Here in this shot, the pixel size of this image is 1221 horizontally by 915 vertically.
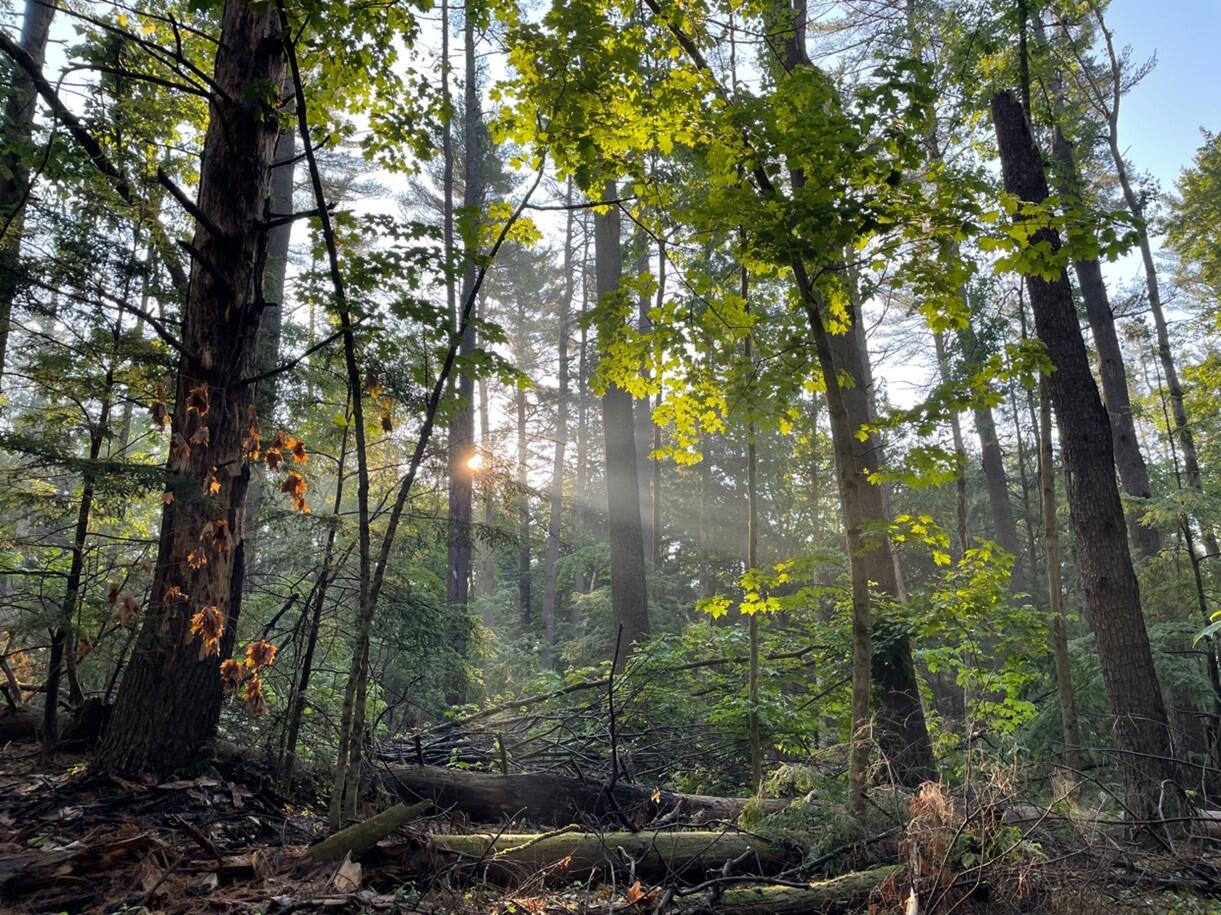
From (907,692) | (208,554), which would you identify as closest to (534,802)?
(208,554)

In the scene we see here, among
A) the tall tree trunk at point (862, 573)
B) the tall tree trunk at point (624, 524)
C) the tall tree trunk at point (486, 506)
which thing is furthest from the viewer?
the tall tree trunk at point (624, 524)

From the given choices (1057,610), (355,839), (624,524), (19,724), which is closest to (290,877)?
(355,839)

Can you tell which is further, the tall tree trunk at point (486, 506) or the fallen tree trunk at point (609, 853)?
the tall tree trunk at point (486, 506)

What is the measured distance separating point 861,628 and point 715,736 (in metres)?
2.93

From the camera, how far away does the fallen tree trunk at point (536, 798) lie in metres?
4.71

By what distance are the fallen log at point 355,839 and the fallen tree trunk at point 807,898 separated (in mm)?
1419

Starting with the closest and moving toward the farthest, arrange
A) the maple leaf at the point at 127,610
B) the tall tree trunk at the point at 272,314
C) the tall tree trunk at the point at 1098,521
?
the maple leaf at the point at 127,610
the tall tree trunk at the point at 1098,521
the tall tree trunk at the point at 272,314

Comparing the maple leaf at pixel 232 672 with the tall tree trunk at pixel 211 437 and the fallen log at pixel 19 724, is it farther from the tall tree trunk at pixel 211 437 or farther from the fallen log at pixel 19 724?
the fallen log at pixel 19 724

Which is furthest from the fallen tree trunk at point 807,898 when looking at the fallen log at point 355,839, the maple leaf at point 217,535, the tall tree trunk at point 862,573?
the maple leaf at point 217,535

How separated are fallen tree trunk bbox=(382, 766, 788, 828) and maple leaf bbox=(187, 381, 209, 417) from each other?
2564 millimetres

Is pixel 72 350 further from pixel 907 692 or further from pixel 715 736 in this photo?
pixel 907 692

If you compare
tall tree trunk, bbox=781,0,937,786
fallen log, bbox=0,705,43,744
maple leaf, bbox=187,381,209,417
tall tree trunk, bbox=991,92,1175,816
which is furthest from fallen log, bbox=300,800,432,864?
tall tree trunk, bbox=991,92,1175,816

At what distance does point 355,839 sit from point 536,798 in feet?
5.96

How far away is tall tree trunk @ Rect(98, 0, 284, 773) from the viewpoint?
13.1ft
